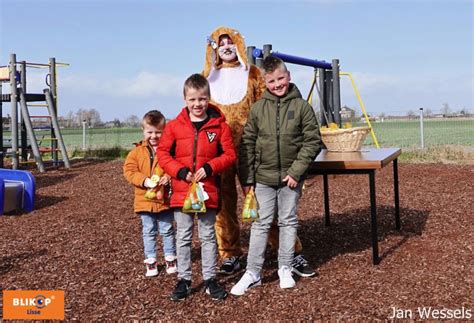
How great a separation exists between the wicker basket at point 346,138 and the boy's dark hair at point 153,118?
6.01 ft

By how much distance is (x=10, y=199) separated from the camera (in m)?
5.02

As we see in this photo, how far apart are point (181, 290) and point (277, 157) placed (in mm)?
1090

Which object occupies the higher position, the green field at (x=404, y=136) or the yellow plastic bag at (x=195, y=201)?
the green field at (x=404, y=136)

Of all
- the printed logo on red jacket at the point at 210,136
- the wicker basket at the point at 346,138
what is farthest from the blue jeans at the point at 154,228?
the wicker basket at the point at 346,138

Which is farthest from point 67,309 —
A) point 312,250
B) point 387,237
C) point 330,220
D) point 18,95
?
point 18,95

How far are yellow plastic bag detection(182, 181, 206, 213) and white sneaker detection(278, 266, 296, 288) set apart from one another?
30.1 inches

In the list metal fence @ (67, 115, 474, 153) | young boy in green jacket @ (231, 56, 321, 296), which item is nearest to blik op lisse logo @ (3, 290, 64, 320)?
young boy in green jacket @ (231, 56, 321, 296)

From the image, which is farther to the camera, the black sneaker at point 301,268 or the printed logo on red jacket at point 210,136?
the black sneaker at point 301,268

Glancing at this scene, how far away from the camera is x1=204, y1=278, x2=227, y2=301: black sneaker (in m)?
3.48

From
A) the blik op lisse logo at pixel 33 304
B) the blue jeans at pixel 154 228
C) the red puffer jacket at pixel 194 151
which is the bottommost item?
the blik op lisse logo at pixel 33 304

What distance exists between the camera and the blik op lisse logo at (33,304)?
11.1ft

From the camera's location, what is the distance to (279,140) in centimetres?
362

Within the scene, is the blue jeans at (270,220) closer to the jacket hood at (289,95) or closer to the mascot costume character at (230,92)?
the mascot costume character at (230,92)

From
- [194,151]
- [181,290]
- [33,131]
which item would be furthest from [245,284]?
[33,131]
